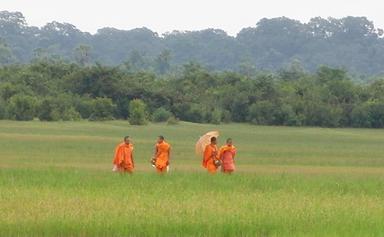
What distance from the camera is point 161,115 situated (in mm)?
67438

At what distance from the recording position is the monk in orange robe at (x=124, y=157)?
86.6ft

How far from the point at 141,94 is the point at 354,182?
1752 inches

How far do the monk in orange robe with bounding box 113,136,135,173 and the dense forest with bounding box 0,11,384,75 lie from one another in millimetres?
131994

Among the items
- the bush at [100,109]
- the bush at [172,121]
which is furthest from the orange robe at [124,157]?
the bush at [172,121]

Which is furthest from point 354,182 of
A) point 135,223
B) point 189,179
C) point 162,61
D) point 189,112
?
point 162,61

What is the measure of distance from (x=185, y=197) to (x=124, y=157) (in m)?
6.25

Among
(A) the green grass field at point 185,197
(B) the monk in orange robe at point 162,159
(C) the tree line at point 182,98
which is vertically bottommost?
(A) the green grass field at point 185,197

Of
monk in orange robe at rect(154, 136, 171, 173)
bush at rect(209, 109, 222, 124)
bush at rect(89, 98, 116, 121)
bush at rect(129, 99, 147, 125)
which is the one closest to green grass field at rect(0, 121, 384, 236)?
monk in orange robe at rect(154, 136, 171, 173)

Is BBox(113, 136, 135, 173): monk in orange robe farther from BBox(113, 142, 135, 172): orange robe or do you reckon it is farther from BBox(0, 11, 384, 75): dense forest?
Result: BBox(0, 11, 384, 75): dense forest

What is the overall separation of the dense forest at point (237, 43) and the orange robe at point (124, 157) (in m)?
132

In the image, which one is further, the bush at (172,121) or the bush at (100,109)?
the bush at (172,121)

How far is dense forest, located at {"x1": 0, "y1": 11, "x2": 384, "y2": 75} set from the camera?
168 metres

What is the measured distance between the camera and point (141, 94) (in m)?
69.4

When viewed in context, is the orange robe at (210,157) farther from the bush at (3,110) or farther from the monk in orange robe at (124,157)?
the bush at (3,110)
